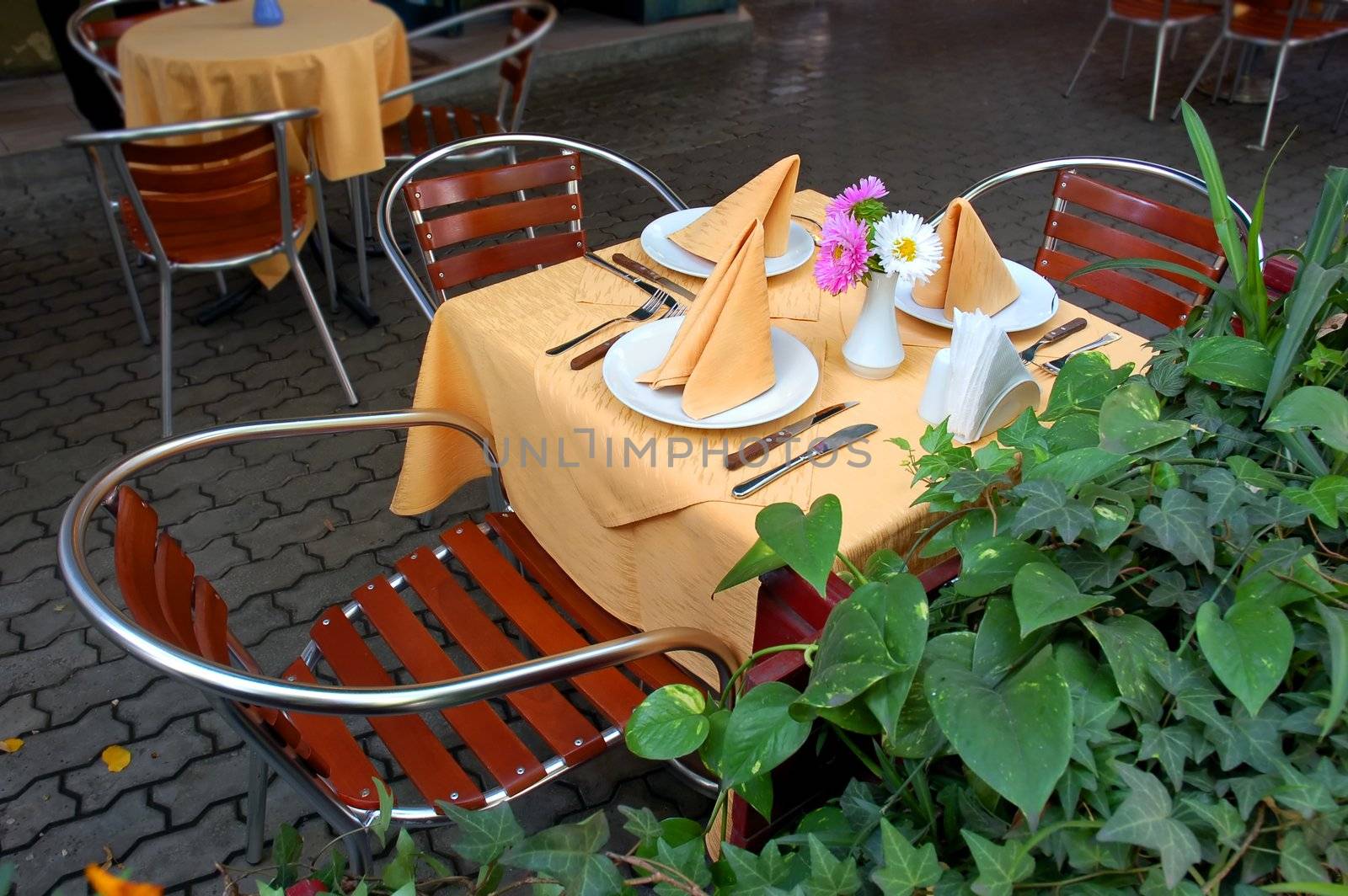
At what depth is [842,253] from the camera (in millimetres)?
1227

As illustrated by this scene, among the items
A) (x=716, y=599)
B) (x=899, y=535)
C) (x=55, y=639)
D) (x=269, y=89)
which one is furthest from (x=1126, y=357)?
(x=269, y=89)

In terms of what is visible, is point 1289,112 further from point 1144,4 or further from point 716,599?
point 716,599

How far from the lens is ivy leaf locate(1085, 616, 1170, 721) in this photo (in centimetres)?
64

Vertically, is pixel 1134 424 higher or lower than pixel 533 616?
higher

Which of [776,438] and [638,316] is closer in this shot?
[776,438]

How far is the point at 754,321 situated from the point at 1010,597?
0.63 metres

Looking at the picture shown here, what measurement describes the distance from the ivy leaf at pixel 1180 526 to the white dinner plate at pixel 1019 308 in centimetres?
76

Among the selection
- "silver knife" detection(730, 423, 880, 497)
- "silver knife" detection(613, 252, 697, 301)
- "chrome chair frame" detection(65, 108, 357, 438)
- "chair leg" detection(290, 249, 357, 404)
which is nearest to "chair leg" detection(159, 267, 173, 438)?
"chrome chair frame" detection(65, 108, 357, 438)

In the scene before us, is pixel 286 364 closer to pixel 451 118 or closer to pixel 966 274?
pixel 451 118

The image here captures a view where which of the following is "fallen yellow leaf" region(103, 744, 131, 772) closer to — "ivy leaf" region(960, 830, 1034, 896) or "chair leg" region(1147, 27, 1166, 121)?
"ivy leaf" region(960, 830, 1034, 896)

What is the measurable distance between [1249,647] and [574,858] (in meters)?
0.51

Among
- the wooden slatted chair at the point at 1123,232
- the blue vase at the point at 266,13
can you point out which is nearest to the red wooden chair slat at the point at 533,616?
the wooden slatted chair at the point at 1123,232

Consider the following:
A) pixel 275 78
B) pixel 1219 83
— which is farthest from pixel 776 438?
pixel 1219 83

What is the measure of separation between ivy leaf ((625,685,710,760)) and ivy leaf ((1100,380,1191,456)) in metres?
0.41
